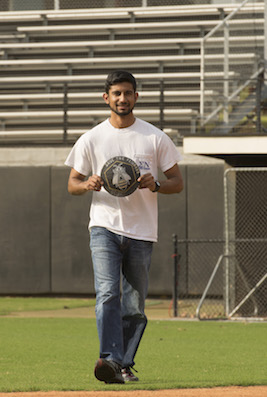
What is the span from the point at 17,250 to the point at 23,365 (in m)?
9.95

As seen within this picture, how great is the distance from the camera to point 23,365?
7.57 meters

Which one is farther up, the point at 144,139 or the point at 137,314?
the point at 144,139

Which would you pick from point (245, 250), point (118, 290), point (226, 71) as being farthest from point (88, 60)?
point (118, 290)

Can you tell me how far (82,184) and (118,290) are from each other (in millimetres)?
773

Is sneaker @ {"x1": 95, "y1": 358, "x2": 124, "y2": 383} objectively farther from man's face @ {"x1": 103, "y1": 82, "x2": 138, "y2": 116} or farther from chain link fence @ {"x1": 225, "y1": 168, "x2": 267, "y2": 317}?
chain link fence @ {"x1": 225, "y1": 168, "x2": 267, "y2": 317}

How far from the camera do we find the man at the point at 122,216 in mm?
5887

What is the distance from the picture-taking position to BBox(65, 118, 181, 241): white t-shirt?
5.96 metres

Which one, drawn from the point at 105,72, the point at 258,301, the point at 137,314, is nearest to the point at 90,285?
the point at 258,301

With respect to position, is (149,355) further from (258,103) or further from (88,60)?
(88,60)

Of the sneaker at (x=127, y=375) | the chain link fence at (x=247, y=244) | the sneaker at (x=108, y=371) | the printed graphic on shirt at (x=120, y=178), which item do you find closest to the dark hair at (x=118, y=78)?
the printed graphic on shirt at (x=120, y=178)

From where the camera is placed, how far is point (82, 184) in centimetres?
600

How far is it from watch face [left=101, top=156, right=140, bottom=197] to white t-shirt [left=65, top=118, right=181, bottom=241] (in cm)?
11

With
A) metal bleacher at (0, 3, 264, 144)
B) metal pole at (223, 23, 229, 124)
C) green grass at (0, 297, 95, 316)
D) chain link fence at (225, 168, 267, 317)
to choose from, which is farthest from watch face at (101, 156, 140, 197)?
metal bleacher at (0, 3, 264, 144)

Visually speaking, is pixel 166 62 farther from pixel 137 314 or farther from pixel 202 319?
pixel 137 314
